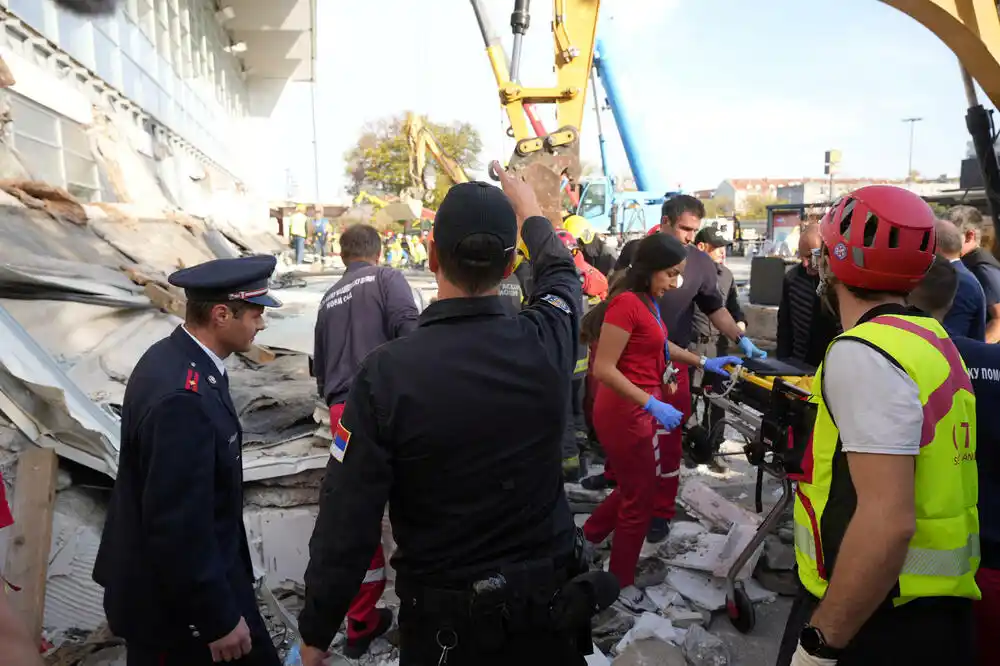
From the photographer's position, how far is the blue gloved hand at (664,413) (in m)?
3.19

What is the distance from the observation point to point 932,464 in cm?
130

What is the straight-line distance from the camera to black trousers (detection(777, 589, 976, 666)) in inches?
54.0

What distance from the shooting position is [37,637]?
8.39ft

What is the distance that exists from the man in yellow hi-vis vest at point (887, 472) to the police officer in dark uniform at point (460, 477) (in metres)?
0.60

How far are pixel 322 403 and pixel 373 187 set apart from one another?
39680 mm

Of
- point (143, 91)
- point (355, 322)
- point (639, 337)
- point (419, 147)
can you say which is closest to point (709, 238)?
point (639, 337)

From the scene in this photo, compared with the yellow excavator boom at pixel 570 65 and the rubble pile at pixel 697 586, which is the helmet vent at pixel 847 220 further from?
the yellow excavator boom at pixel 570 65

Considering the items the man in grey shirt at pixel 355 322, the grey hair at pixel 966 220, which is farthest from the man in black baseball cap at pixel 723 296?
the man in grey shirt at pixel 355 322

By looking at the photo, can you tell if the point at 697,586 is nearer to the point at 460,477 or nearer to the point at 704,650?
the point at 704,650

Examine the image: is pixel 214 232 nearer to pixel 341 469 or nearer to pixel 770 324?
pixel 770 324

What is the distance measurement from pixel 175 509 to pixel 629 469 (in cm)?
232

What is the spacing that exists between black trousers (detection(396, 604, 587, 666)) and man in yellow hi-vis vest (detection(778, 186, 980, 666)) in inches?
23.0

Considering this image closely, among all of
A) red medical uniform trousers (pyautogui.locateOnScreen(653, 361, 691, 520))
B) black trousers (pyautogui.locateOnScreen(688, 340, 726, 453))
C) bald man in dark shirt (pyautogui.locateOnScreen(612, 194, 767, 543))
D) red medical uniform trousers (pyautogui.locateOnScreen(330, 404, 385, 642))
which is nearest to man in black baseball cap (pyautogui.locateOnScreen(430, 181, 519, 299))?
red medical uniform trousers (pyautogui.locateOnScreen(330, 404, 385, 642))

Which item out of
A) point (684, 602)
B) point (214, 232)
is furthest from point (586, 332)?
point (214, 232)
